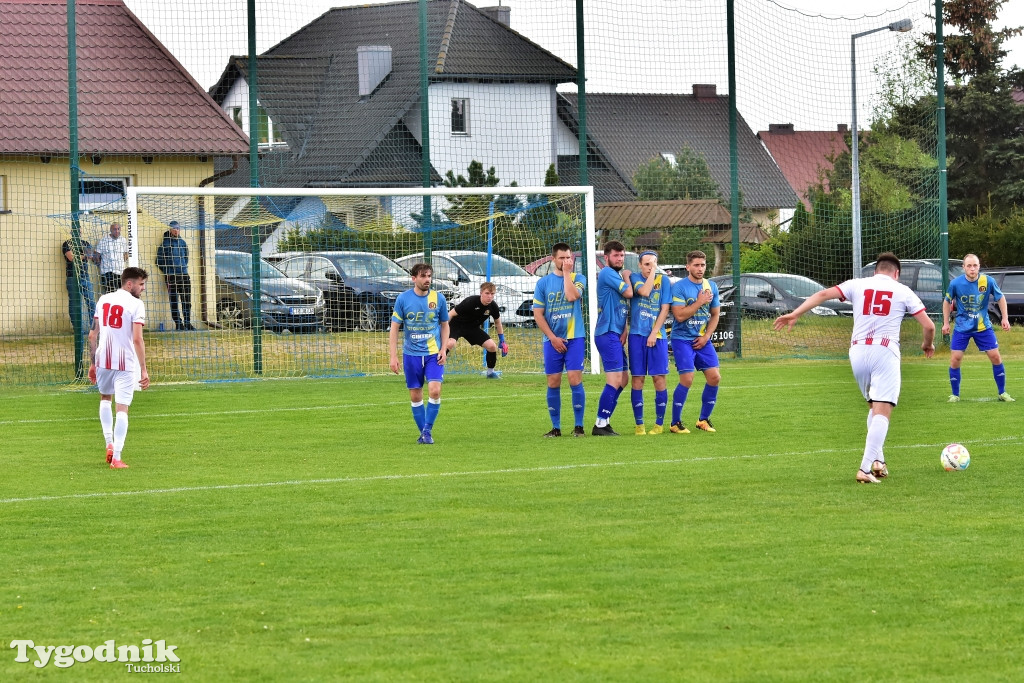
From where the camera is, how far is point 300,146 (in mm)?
24547

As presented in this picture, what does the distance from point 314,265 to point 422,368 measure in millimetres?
8329

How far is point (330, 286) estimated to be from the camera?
21.2m

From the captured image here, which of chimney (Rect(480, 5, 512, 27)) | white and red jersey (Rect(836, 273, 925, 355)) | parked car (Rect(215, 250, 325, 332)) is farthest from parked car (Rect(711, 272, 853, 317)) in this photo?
white and red jersey (Rect(836, 273, 925, 355))

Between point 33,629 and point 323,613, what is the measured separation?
4.49 ft

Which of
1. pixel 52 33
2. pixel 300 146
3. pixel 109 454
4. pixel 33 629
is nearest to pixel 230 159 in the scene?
pixel 300 146

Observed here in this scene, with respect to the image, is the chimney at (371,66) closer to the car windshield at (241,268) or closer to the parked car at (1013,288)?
the car windshield at (241,268)

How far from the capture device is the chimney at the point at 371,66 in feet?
80.6

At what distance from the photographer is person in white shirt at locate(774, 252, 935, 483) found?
10.2 meters

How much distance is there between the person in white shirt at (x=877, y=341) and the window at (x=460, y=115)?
45.8 feet

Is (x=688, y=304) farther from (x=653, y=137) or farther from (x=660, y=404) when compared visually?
(x=653, y=137)

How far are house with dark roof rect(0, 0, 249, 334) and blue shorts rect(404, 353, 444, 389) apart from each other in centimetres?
860

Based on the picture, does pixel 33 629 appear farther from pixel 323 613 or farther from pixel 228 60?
pixel 228 60

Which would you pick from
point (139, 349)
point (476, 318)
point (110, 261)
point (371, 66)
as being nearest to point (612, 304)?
point (139, 349)

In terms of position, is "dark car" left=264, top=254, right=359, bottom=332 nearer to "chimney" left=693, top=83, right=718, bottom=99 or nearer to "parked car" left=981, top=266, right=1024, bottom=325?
"chimney" left=693, top=83, right=718, bottom=99
